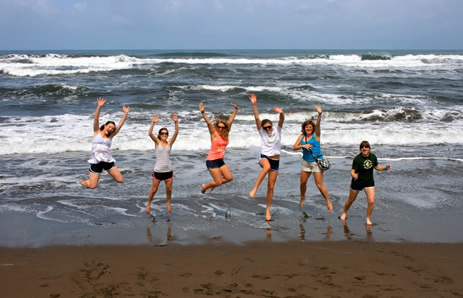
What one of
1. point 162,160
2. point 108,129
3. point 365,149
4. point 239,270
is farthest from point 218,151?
point 239,270

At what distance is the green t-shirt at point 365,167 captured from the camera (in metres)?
6.84

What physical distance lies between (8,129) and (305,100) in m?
13.3

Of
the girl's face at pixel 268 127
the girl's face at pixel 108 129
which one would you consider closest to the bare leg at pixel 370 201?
the girl's face at pixel 268 127

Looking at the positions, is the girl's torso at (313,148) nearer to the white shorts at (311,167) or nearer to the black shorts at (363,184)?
the white shorts at (311,167)

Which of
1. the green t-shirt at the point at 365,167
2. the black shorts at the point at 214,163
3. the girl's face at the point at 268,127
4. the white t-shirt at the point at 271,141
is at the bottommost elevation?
the black shorts at the point at 214,163

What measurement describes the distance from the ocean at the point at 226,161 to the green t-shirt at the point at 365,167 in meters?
0.69

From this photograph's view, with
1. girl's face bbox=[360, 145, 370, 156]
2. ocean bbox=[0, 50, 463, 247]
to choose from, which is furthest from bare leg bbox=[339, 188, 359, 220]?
girl's face bbox=[360, 145, 370, 156]

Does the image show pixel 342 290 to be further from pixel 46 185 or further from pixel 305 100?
pixel 305 100

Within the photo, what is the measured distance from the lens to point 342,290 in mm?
4676

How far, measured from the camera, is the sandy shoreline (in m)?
4.67

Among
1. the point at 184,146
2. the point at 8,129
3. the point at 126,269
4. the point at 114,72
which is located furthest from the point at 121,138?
the point at 114,72

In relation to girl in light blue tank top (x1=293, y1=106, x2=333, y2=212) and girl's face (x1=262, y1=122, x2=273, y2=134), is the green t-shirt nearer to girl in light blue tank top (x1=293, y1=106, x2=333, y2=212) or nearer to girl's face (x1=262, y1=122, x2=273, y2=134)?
girl in light blue tank top (x1=293, y1=106, x2=333, y2=212)

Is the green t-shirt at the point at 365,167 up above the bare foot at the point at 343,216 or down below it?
above

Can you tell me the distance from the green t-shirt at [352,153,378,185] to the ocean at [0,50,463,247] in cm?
69
